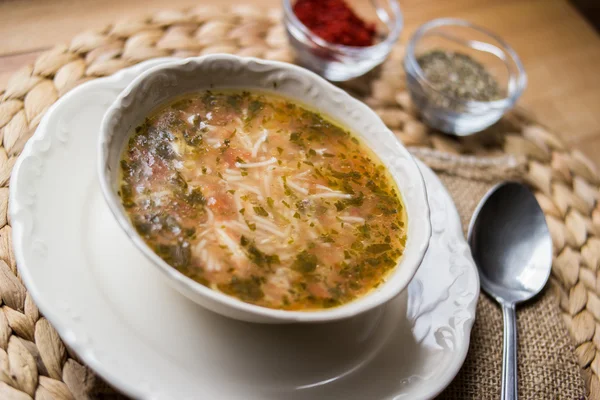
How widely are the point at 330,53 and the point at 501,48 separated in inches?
45.8

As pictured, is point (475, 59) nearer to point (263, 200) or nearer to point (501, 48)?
point (501, 48)

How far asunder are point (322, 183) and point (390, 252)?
12.8 inches

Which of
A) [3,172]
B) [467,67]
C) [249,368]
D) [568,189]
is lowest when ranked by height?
[568,189]

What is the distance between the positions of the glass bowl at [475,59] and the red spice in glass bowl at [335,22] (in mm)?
251

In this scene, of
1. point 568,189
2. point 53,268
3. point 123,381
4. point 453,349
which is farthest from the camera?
point 568,189

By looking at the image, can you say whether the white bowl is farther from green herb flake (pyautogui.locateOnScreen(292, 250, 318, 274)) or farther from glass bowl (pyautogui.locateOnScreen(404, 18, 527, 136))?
glass bowl (pyautogui.locateOnScreen(404, 18, 527, 136))

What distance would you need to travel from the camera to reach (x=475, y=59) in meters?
3.28

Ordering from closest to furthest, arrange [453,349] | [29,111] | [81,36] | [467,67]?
[453,349] < [29,111] < [81,36] < [467,67]

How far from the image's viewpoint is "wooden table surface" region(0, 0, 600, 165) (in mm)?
2590

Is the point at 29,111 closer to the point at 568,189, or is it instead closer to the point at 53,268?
the point at 53,268

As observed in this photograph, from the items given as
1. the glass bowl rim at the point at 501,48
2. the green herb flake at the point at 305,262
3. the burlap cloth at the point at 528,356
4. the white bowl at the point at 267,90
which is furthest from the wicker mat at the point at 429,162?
the green herb flake at the point at 305,262

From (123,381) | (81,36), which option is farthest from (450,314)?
(81,36)

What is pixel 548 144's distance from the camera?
2906 mm

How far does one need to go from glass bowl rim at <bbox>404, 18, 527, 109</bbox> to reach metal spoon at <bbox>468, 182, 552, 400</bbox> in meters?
0.48
